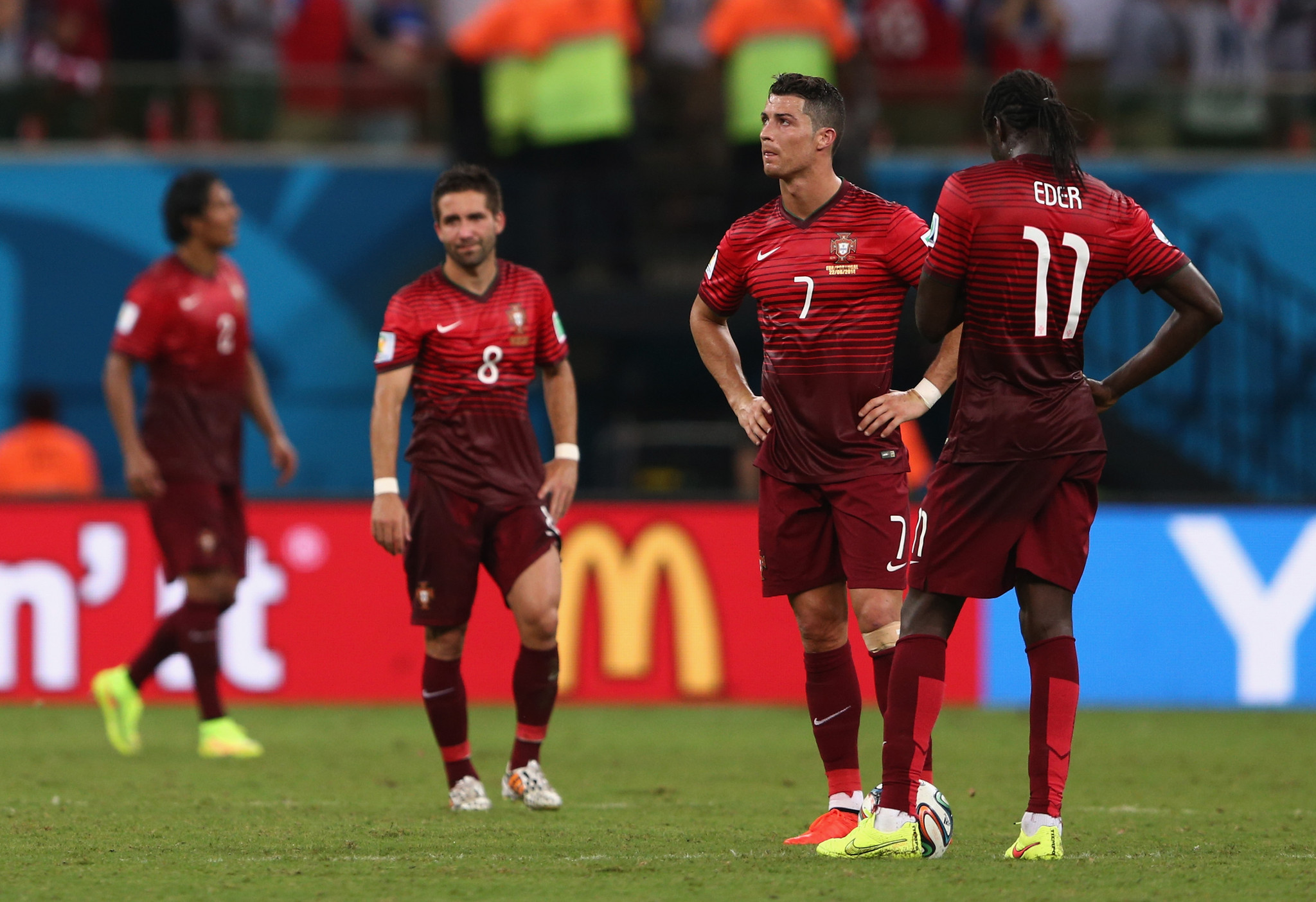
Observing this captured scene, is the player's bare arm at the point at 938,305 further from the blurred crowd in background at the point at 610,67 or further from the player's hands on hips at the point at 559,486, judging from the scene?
the blurred crowd in background at the point at 610,67

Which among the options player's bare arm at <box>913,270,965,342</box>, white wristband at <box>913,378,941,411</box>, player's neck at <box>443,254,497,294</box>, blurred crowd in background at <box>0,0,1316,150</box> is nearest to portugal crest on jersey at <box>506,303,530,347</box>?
player's neck at <box>443,254,497,294</box>

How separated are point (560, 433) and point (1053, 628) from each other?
8.03ft

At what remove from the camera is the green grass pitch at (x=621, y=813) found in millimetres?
5227

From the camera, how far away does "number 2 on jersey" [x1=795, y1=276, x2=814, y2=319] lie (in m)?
A: 6.09

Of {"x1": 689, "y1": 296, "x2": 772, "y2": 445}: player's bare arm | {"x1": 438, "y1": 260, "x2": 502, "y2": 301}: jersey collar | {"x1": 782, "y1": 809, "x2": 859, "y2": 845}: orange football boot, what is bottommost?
{"x1": 782, "y1": 809, "x2": 859, "y2": 845}: orange football boot

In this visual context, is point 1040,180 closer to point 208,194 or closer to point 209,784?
point 209,784

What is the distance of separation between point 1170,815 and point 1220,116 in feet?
32.4

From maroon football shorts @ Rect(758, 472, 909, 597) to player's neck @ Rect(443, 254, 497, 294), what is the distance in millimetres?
1489

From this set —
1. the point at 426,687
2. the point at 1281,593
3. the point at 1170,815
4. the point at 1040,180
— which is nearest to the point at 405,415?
the point at 1281,593

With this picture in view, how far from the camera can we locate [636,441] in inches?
609

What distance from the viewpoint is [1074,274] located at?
553 centimetres

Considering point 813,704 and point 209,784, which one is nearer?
point 813,704

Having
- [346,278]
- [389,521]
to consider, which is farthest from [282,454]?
[346,278]

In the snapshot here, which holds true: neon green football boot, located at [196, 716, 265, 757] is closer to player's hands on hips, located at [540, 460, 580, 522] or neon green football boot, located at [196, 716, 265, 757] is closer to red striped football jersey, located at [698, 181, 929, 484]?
player's hands on hips, located at [540, 460, 580, 522]
